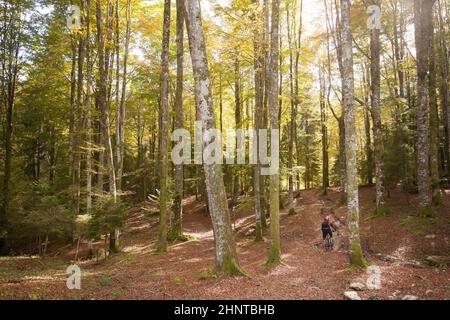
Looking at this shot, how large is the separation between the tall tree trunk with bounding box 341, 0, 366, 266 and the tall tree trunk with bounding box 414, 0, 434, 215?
670 centimetres

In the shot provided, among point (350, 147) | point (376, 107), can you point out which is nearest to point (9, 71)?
point (350, 147)

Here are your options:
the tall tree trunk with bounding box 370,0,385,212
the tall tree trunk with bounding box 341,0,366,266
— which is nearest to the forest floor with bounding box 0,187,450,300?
the tall tree trunk with bounding box 341,0,366,266

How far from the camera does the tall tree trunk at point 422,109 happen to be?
1416 cm

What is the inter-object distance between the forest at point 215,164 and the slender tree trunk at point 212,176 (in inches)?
1.6

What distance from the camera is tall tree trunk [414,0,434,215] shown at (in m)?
14.2

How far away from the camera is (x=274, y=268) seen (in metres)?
9.84

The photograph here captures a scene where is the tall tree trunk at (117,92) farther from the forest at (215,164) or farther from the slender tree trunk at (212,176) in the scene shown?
the slender tree trunk at (212,176)

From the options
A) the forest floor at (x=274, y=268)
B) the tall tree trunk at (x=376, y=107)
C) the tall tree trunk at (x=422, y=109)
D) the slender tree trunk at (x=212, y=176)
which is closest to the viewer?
the forest floor at (x=274, y=268)

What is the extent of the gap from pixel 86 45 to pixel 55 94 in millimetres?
5730

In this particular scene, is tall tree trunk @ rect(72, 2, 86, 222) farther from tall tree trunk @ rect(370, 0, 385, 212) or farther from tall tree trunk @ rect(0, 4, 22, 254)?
tall tree trunk @ rect(370, 0, 385, 212)

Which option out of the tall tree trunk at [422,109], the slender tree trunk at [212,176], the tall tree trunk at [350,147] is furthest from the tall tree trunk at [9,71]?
the tall tree trunk at [422,109]
